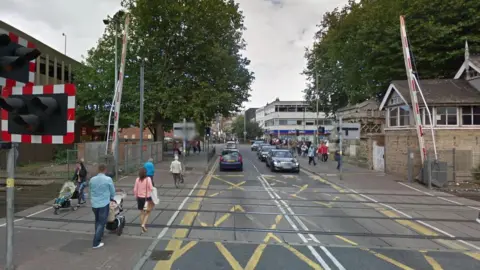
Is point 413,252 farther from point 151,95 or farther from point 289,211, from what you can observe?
point 151,95

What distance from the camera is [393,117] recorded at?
22219mm

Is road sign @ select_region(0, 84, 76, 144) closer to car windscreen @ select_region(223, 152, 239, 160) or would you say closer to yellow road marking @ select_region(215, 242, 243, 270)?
yellow road marking @ select_region(215, 242, 243, 270)

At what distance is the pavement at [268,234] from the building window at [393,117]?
9261 millimetres

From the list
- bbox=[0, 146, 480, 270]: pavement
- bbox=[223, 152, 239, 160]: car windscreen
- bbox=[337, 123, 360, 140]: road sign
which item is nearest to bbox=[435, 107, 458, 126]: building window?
bbox=[337, 123, 360, 140]: road sign

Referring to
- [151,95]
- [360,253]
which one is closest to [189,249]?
[360,253]

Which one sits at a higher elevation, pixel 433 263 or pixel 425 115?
pixel 425 115

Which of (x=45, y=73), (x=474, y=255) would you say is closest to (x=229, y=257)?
(x=474, y=255)

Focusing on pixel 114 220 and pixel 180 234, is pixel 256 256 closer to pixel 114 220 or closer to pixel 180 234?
pixel 180 234

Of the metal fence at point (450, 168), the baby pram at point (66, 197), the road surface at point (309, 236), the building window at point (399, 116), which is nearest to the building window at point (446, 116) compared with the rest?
the building window at point (399, 116)

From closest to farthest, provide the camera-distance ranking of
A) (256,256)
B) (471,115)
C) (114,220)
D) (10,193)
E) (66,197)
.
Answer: (10,193) < (256,256) < (114,220) < (66,197) < (471,115)

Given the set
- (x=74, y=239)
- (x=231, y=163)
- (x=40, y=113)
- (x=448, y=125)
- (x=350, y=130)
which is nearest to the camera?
(x=40, y=113)

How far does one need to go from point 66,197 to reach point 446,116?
64.4 ft

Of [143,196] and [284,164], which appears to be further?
[284,164]

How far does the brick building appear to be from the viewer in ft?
57.7
